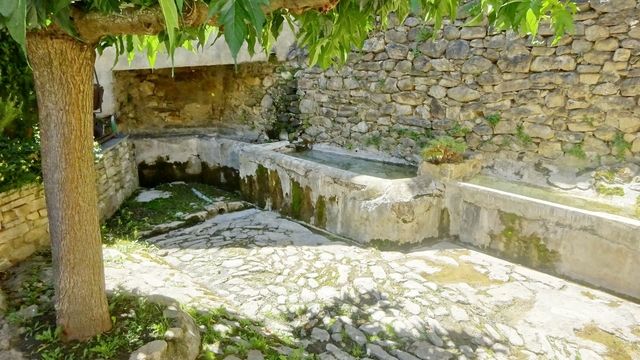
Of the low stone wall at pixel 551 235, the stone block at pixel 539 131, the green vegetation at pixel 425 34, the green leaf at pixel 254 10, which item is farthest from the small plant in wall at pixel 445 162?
the green leaf at pixel 254 10

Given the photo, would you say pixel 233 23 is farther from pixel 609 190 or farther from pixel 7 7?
pixel 609 190

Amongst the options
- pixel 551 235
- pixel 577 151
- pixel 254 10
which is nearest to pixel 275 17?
pixel 254 10

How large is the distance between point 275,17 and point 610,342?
336cm

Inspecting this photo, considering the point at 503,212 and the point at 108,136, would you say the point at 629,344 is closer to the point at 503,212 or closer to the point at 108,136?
the point at 503,212

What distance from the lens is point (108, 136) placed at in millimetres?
6926

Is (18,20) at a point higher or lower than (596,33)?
lower

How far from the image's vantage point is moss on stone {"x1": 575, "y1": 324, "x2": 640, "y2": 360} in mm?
3094

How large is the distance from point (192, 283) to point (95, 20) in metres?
2.69

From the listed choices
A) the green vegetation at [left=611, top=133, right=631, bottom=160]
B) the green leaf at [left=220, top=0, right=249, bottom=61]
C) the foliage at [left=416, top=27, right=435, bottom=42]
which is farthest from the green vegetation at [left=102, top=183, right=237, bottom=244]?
the green vegetation at [left=611, top=133, right=631, bottom=160]

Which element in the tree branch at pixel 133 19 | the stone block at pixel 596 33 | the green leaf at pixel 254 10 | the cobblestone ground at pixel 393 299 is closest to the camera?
the green leaf at pixel 254 10

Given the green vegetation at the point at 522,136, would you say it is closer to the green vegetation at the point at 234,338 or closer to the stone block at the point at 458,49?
the stone block at the point at 458,49

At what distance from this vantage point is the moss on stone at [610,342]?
3094 mm

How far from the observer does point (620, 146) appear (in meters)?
4.70

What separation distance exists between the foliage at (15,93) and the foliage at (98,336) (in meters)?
1.76
